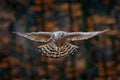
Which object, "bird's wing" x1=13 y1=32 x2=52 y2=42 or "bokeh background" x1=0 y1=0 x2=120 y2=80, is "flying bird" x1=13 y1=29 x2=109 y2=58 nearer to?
"bird's wing" x1=13 y1=32 x2=52 y2=42

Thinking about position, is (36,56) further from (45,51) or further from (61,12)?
(45,51)

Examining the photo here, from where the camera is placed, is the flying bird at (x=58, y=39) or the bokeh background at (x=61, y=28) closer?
the flying bird at (x=58, y=39)

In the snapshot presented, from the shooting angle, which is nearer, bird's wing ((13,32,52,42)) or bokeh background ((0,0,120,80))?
bird's wing ((13,32,52,42))

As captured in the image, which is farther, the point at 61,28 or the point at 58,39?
the point at 61,28

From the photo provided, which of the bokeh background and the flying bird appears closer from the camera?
the flying bird

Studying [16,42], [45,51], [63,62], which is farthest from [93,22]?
[45,51]

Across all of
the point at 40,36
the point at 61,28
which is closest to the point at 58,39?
the point at 40,36

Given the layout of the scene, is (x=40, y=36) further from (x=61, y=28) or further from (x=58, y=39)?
(x=61, y=28)

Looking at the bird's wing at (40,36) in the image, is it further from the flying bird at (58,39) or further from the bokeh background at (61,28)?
the bokeh background at (61,28)

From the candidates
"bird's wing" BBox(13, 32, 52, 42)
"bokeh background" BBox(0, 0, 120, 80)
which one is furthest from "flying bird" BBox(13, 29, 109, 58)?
"bokeh background" BBox(0, 0, 120, 80)

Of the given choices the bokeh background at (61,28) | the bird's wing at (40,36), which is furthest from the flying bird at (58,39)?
the bokeh background at (61,28)
